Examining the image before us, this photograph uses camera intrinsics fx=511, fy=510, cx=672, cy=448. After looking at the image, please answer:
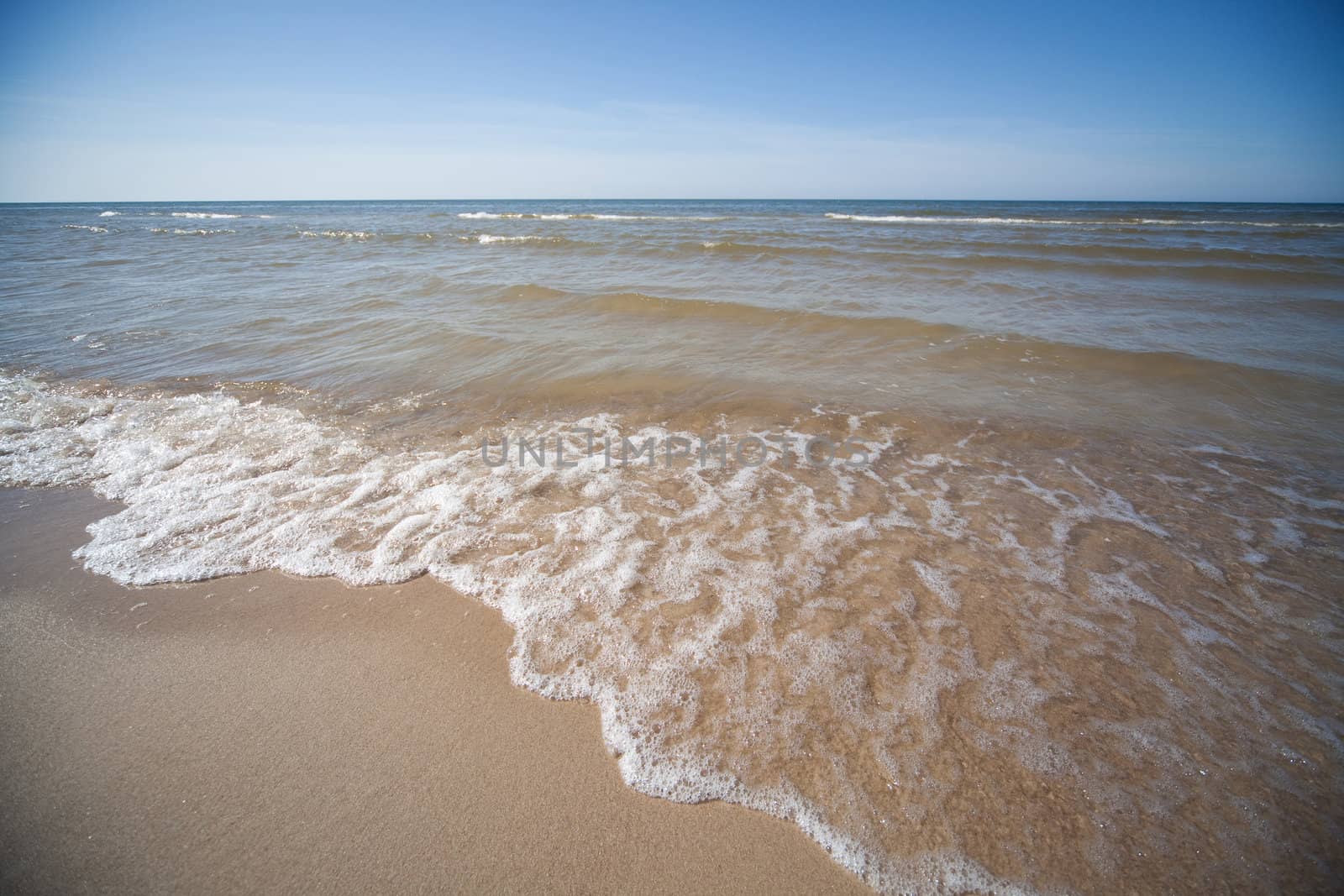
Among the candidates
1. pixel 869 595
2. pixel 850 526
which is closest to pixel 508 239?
pixel 850 526

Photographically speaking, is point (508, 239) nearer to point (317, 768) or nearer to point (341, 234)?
point (341, 234)

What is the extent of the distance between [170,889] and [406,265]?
1402 centimetres

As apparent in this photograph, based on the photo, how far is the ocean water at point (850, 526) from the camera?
1.78 m

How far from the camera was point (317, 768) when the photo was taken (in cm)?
184

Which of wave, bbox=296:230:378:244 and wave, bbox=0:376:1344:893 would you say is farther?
wave, bbox=296:230:378:244

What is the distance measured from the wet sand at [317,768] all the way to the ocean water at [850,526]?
15 cm

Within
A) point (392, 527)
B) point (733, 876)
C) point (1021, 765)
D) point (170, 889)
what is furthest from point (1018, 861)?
point (392, 527)

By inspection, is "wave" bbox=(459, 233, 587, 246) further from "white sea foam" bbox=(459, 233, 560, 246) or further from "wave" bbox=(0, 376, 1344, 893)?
"wave" bbox=(0, 376, 1344, 893)

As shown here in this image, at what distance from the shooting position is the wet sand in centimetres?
158

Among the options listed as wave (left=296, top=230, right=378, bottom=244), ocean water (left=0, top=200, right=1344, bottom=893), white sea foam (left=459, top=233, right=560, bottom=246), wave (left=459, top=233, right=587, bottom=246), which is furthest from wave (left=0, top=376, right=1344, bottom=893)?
wave (left=296, top=230, right=378, bottom=244)

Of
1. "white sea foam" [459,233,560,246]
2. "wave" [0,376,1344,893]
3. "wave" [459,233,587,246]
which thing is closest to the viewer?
"wave" [0,376,1344,893]

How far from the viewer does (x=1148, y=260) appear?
12766mm

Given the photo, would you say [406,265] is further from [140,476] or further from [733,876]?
[733,876]

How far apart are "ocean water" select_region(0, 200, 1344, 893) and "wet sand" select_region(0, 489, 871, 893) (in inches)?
5.7
